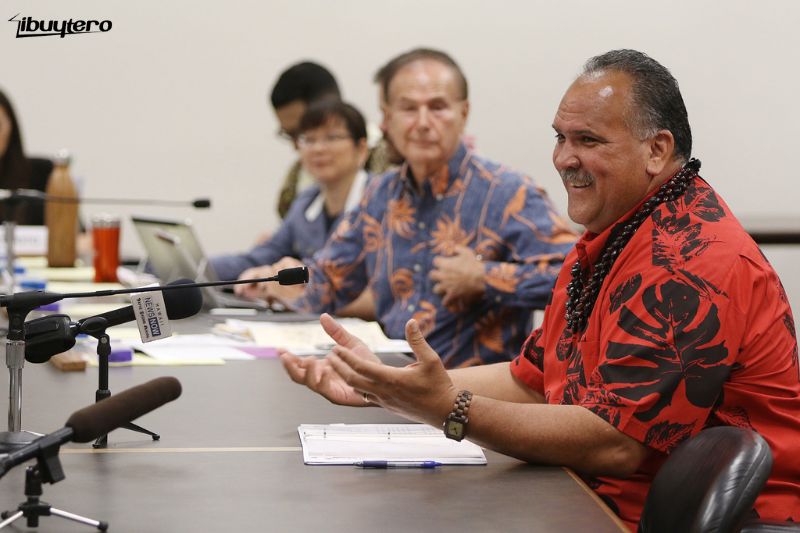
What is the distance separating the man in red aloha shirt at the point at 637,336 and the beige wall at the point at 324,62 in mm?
4005

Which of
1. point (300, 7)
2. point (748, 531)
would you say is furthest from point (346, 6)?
point (748, 531)

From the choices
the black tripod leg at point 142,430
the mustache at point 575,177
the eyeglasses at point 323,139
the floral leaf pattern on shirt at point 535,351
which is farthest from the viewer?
the eyeglasses at point 323,139

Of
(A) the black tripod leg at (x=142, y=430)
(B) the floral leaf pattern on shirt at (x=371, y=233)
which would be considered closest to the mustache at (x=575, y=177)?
(A) the black tripod leg at (x=142, y=430)

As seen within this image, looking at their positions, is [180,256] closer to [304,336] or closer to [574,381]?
[304,336]

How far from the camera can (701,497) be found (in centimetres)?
129

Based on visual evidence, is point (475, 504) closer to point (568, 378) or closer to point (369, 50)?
point (568, 378)

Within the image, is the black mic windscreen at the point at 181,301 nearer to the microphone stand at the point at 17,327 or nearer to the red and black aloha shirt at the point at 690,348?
the microphone stand at the point at 17,327

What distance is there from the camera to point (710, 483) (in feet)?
4.24

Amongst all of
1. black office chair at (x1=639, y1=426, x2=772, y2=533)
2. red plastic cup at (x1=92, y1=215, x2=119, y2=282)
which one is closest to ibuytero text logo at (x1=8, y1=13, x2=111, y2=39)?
red plastic cup at (x1=92, y1=215, x2=119, y2=282)

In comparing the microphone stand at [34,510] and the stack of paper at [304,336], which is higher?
the microphone stand at [34,510]

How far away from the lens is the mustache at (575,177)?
68.7 inches

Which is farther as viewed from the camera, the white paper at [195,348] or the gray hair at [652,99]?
the white paper at [195,348]

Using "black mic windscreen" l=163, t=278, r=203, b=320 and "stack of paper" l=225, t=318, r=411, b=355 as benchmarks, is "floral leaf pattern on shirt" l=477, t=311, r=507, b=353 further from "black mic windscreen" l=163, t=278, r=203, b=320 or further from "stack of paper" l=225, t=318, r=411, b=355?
"black mic windscreen" l=163, t=278, r=203, b=320

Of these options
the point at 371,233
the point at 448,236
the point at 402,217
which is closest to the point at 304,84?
the point at 371,233
